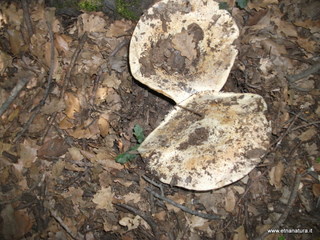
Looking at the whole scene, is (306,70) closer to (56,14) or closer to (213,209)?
(213,209)

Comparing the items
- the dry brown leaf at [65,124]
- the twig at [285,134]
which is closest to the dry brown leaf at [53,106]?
the dry brown leaf at [65,124]

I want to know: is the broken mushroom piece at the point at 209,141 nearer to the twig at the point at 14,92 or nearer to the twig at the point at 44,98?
the twig at the point at 44,98

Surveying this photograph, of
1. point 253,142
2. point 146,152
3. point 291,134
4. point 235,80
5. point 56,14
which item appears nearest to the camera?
point 253,142

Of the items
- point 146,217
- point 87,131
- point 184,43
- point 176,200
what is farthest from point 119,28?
point 146,217

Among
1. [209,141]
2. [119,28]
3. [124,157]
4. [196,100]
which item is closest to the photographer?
[209,141]

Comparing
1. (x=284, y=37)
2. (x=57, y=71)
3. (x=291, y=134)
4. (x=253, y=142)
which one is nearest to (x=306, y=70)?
(x=284, y=37)

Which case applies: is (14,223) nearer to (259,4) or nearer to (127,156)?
(127,156)
